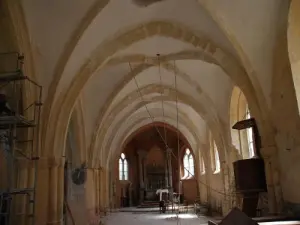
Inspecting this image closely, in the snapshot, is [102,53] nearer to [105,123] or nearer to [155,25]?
[155,25]

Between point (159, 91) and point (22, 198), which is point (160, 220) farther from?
point (22, 198)

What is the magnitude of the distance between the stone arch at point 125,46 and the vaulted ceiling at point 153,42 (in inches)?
0.8

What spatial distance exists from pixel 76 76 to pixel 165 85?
13.8 feet

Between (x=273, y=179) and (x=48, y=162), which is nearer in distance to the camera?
(x=273, y=179)

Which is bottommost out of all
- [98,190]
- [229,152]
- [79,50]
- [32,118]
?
[98,190]

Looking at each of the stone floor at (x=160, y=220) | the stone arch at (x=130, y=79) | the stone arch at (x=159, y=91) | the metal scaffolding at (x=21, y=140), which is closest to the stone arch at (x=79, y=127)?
the stone arch at (x=130, y=79)

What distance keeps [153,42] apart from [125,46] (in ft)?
3.22

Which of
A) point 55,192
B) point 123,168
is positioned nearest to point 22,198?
point 55,192

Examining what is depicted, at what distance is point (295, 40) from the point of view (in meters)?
5.04

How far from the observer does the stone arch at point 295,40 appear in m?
4.75

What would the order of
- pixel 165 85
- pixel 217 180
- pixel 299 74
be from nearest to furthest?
1. pixel 299 74
2. pixel 165 85
3. pixel 217 180

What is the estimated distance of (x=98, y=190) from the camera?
1169 centimetres

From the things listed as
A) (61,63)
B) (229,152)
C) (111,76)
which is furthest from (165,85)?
(61,63)

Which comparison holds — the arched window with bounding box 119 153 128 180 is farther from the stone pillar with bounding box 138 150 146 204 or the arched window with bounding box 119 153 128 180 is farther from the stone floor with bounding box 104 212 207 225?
the stone floor with bounding box 104 212 207 225
